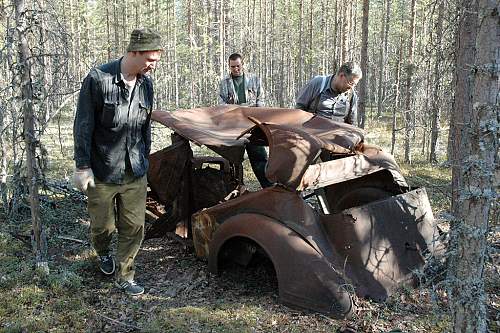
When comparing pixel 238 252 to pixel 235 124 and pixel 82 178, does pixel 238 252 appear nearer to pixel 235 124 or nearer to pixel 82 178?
pixel 235 124

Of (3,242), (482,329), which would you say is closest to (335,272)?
(482,329)

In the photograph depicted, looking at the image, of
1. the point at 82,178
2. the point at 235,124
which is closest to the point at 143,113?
the point at 82,178

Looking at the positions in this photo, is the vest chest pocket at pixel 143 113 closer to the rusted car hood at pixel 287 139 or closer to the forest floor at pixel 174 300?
the rusted car hood at pixel 287 139

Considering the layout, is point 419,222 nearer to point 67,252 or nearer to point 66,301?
point 66,301

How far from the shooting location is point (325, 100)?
5.88 meters

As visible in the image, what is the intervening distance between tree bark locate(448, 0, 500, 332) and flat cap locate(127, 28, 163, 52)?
2483mm

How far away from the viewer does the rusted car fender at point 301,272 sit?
12.3 ft

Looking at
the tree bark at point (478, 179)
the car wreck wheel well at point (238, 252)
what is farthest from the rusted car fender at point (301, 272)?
the tree bark at point (478, 179)

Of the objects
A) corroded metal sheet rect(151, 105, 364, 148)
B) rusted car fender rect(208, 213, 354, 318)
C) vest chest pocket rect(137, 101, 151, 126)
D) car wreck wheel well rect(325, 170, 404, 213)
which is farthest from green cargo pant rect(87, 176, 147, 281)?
car wreck wheel well rect(325, 170, 404, 213)

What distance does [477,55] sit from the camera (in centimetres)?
272

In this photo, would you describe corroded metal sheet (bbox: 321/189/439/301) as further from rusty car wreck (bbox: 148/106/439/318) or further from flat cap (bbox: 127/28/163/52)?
flat cap (bbox: 127/28/163/52)

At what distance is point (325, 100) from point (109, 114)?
2883 mm

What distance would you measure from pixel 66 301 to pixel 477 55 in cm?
384

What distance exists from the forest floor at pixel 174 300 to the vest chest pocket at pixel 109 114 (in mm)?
1586
